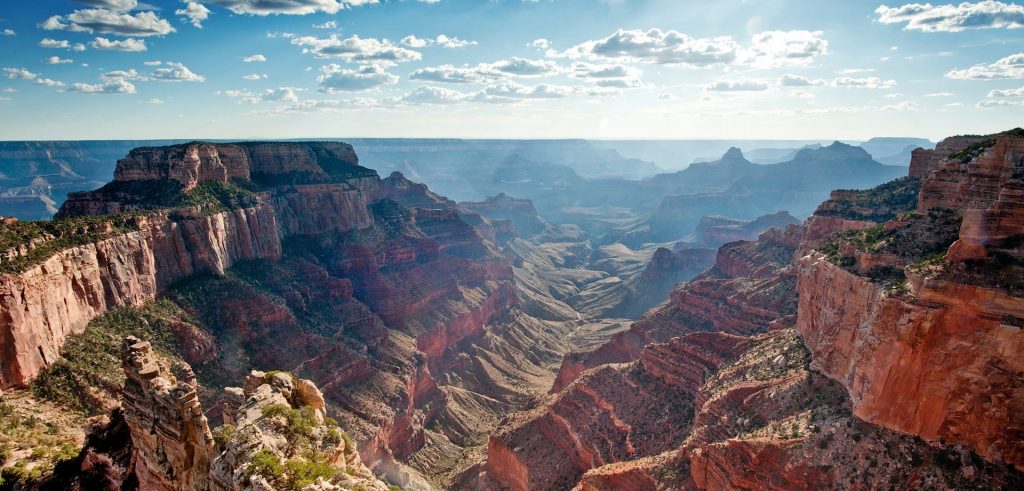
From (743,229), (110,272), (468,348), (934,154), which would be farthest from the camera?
(743,229)

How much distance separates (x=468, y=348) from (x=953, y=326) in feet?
288

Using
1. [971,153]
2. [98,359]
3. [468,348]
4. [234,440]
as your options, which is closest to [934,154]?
[971,153]

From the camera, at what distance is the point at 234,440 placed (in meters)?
19.4

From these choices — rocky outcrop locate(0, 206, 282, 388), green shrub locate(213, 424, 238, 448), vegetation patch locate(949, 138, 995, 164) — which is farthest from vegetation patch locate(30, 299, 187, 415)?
vegetation patch locate(949, 138, 995, 164)

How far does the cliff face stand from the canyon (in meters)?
0.12

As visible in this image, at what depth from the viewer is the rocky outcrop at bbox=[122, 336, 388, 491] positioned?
60.2 feet

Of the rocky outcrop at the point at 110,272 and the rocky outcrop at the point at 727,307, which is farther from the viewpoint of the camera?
the rocky outcrop at the point at 727,307

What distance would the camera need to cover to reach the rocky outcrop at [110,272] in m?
38.8

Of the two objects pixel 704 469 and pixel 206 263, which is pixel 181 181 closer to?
pixel 206 263

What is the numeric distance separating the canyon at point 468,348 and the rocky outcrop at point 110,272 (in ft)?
0.90

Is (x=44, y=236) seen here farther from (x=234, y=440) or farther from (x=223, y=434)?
(x=234, y=440)

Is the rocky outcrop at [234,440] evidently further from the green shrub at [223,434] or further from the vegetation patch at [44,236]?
the vegetation patch at [44,236]

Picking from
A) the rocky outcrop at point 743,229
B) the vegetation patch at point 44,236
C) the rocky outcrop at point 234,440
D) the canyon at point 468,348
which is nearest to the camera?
the rocky outcrop at point 234,440

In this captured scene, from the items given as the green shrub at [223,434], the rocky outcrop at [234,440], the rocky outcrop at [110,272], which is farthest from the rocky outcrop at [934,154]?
the rocky outcrop at [110,272]
